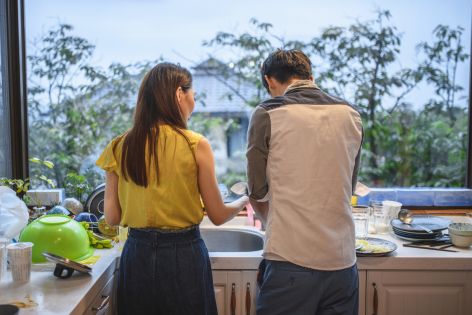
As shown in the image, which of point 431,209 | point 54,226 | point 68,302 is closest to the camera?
point 68,302

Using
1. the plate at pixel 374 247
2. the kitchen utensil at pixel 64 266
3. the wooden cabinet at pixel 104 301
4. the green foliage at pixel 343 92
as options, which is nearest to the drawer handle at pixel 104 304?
the wooden cabinet at pixel 104 301

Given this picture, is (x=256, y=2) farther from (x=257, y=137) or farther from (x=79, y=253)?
(x=79, y=253)

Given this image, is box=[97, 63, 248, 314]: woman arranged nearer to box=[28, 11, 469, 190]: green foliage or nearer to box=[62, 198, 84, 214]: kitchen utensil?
box=[62, 198, 84, 214]: kitchen utensil

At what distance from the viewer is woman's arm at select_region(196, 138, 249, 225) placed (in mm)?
1360

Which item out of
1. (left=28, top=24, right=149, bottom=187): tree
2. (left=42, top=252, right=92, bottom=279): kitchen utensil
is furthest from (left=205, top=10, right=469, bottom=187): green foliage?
(left=42, top=252, right=92, bottom=279): kitchen utensil

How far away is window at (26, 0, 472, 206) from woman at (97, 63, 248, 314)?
1.14 meters

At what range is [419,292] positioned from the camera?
1711 millimetres

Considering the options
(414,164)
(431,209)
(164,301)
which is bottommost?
(164,301)

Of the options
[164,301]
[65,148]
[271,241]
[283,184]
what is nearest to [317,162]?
[283,184]

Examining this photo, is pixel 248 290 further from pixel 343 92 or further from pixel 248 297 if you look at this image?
pixel 343 92

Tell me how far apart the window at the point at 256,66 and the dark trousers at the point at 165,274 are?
3.80 ft

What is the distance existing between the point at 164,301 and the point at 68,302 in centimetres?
30

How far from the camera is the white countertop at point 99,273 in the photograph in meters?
1.25

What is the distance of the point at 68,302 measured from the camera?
4.07 ft
